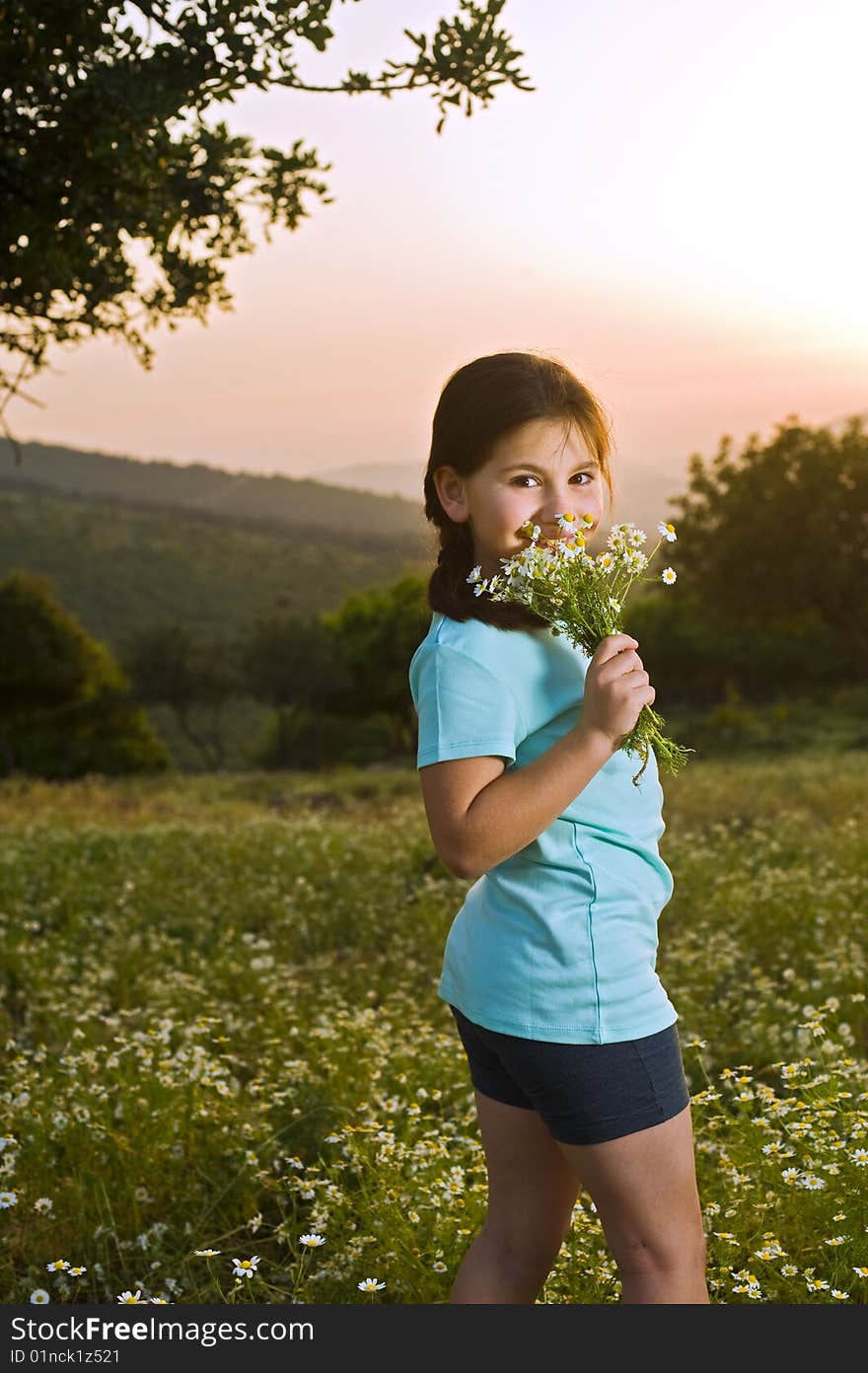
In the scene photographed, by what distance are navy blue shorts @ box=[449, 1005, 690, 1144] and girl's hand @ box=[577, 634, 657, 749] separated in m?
0.57

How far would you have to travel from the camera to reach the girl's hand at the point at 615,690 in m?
2.26

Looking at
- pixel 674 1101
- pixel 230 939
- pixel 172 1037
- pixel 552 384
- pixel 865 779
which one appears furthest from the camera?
pixel 865 779

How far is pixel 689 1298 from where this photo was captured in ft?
7.66

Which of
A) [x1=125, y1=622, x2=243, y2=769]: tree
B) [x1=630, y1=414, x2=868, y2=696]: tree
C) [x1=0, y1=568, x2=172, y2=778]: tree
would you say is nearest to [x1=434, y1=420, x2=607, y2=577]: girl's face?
[x1=630, y1=414, x2=868, y2=696]: tree

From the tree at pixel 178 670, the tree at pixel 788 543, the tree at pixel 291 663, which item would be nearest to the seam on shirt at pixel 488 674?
the tree at pixel 788 543

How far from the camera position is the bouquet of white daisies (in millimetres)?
2338

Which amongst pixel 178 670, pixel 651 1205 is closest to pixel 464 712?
pixel 651 1205

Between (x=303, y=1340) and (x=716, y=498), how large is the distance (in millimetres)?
40768

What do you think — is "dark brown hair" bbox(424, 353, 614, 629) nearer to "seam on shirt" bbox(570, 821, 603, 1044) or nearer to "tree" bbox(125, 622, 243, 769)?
"seam on shirt" bbox(570, 821, 603, 1044)

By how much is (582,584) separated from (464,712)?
36 centimetres

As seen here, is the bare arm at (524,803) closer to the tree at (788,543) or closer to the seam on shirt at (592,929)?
the seam on shirt at (592,929)

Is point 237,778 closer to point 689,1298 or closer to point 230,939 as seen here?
point 230,939

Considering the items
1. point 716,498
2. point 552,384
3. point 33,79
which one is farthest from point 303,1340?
point 716,498

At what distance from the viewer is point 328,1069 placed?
4848 mm
